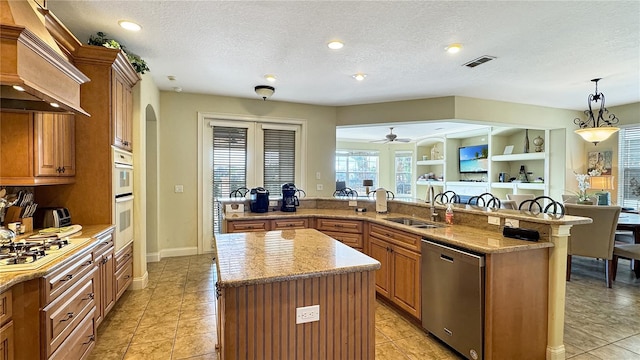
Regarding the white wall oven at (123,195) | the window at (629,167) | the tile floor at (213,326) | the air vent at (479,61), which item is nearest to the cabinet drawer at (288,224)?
the tile floor at (213,326)

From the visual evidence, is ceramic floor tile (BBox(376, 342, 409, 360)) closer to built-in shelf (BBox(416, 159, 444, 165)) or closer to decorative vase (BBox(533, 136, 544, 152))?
decorative vase (BBox(533, 136, 544, 152))

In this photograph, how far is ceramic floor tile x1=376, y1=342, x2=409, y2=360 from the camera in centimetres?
227

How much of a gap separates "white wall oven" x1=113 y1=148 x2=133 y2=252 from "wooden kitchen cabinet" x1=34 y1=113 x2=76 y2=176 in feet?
1.11

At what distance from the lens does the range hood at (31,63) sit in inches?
53.2

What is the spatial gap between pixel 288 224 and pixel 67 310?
226 centimetres

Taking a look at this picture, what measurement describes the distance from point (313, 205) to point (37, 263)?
3.17 metres

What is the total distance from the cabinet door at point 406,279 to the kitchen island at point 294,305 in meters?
1.12

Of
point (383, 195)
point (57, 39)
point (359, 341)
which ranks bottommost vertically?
point (359, 341)

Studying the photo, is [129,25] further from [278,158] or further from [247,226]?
[278,158]

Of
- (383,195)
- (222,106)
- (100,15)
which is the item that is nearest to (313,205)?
(383,195)

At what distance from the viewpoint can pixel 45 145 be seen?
2227 millimetres

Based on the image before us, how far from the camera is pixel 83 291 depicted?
206 cm

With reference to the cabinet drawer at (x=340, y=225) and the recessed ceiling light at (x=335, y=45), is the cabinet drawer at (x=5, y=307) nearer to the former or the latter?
the cabinet drawer at (x=340, y=225)

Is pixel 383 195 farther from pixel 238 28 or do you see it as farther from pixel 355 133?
pixel 355 133
